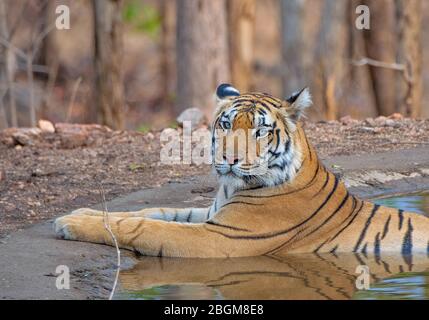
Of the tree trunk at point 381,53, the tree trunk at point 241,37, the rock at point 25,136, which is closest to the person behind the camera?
the rock at point 25,136

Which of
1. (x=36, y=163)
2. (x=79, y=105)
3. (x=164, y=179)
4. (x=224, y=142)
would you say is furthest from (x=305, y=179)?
(x=79, y=105)

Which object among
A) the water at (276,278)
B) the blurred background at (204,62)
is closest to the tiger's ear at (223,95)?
the water at (276,278)

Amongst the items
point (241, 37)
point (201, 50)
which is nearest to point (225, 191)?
point (201, 50)

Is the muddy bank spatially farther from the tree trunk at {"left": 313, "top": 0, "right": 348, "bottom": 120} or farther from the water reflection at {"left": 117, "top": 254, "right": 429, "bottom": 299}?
the tree trunk at {"left": 313, "top": 0, "right": 348, "bottom": 120}

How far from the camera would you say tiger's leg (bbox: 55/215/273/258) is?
5.30m

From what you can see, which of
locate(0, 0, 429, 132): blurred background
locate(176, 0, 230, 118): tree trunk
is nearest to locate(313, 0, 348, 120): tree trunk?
locate(0, 0, 429, 132): blurred background

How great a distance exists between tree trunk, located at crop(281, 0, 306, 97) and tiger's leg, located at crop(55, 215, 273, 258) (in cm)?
897

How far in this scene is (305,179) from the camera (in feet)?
18.1

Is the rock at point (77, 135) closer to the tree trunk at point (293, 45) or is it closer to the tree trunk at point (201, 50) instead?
the tree trunk at point (201, 50)

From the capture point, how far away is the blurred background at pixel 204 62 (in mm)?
11445

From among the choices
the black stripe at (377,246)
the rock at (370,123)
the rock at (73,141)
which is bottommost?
the black stripe at (377,246)

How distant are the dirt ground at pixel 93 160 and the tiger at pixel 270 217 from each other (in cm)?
105

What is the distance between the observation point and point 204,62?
1166 centimetres
